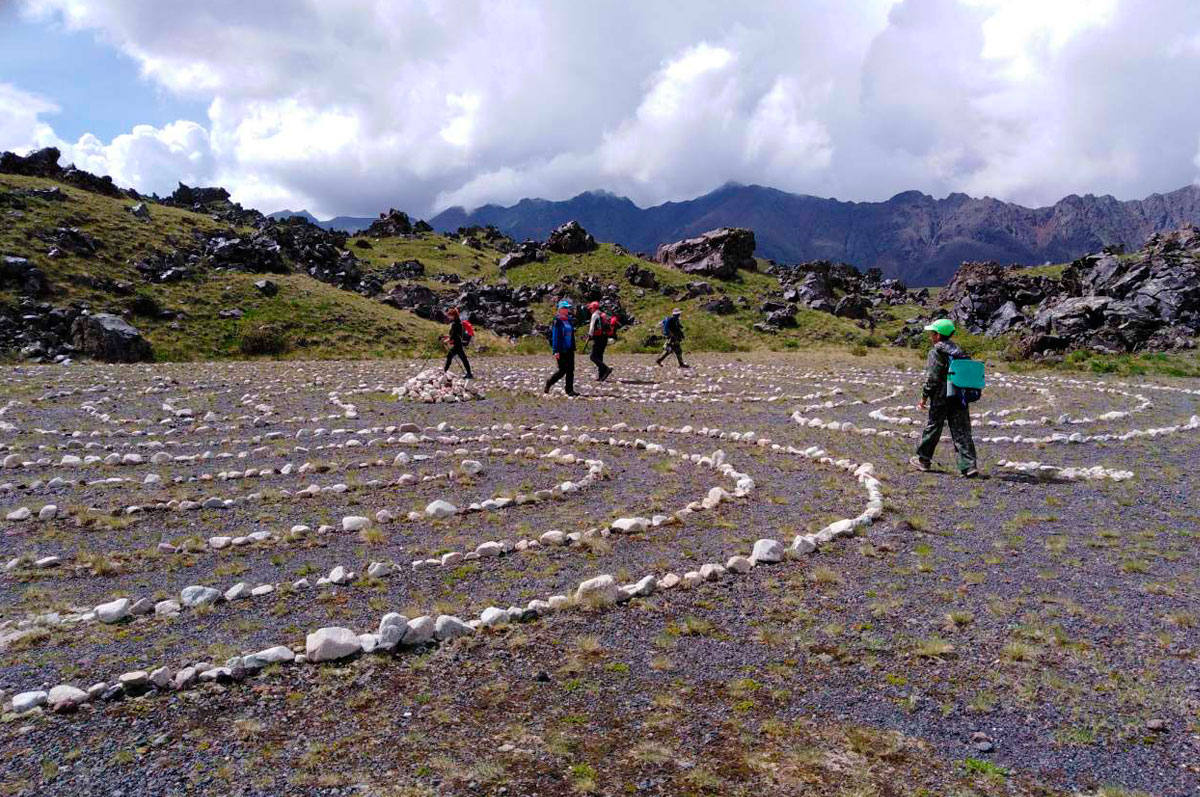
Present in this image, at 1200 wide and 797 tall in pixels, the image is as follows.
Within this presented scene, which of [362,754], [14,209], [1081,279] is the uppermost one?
[14,209]

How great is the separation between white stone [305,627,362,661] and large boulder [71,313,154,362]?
111 ft

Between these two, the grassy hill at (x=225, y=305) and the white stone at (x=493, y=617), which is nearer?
the white stone at (x=493, y=617)

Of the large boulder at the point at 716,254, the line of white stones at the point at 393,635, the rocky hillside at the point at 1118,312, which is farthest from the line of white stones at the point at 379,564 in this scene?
the large boulder at the point at 716,254

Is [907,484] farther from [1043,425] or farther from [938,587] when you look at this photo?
[1043,425]

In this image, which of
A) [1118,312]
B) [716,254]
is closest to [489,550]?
[1118,312]

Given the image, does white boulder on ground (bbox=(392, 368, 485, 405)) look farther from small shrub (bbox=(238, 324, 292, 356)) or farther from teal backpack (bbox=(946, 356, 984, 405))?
small shrub (bbox=(238, 324, 292, 356))

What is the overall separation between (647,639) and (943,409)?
25.3ft

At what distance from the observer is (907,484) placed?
11.0 meters

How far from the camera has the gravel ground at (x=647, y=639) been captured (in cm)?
434

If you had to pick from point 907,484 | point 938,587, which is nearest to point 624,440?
point 907,484

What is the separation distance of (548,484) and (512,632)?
207 inches

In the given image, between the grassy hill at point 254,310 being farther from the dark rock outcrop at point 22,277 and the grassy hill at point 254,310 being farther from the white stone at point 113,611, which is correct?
the white stone at point 113,611

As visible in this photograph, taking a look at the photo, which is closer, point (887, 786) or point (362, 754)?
point (887, 786)

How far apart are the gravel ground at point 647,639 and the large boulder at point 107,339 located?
2371 centimetres
